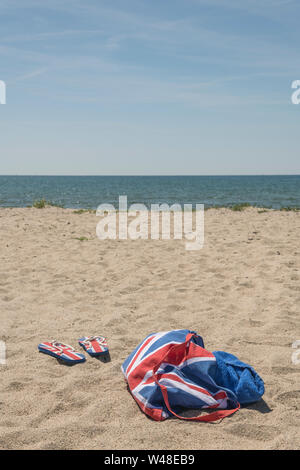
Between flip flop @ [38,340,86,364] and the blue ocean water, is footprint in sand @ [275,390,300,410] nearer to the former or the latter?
flip flop @ [38,340,86,364]

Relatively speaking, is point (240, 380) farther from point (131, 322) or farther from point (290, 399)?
point (131, 322)

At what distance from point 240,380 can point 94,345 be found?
158 centimetres

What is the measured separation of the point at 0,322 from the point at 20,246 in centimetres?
436

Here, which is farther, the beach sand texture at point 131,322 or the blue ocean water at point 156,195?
the blue ocean water at point 156,195

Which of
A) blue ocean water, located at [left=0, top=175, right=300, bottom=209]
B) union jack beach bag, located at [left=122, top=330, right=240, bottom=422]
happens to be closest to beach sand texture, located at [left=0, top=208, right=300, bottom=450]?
union jack beach bag, located at [left=122, top=330, right=240, bottom=422]

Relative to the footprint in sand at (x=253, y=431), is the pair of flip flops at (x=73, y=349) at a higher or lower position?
higher

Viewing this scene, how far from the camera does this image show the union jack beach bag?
3107 mm

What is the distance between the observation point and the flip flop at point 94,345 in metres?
3.96

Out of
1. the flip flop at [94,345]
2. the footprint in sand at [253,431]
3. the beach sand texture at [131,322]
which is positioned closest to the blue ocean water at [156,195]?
the beach sand texture at [131,322]

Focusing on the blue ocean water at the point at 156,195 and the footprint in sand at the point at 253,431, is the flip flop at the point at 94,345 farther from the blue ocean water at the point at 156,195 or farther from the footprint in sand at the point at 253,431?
the blue ocean water at the point at 156,195

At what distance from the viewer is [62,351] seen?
156 inches

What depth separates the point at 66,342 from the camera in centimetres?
432

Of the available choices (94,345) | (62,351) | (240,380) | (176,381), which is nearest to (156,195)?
(94,345)
